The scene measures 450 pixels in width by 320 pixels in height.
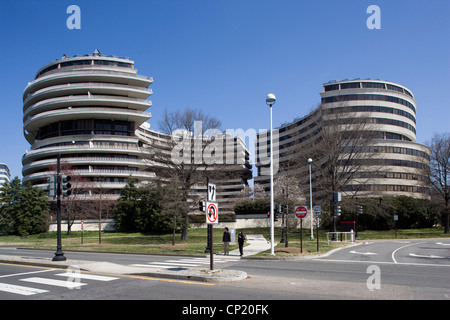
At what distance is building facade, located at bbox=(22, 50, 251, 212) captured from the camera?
6912 centimetres

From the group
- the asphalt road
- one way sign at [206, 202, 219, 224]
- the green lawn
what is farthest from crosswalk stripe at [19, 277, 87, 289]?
the green lawn

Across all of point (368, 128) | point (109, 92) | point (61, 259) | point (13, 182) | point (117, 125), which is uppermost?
point (109, 92)

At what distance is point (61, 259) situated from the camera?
16.5 metres

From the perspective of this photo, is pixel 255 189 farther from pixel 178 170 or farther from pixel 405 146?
pixel 178 170

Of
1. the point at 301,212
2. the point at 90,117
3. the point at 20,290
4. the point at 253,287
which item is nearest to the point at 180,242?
the point at 301,212

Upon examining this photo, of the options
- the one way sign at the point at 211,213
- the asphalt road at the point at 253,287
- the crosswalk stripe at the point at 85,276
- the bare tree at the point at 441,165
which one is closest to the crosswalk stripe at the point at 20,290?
the asphalt road at the point at 253,287

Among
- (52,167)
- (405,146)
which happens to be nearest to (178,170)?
(52,167)

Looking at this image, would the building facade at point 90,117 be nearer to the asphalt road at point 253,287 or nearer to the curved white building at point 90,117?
the curved white building at point 90,117

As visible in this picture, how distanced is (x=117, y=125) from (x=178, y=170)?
4539 centimetres

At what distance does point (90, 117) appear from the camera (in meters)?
71.6

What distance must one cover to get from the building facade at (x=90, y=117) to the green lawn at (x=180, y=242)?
16709mm

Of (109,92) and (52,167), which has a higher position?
(109,92)

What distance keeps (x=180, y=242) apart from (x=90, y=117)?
155 ft

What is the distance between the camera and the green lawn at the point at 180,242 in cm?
2465
